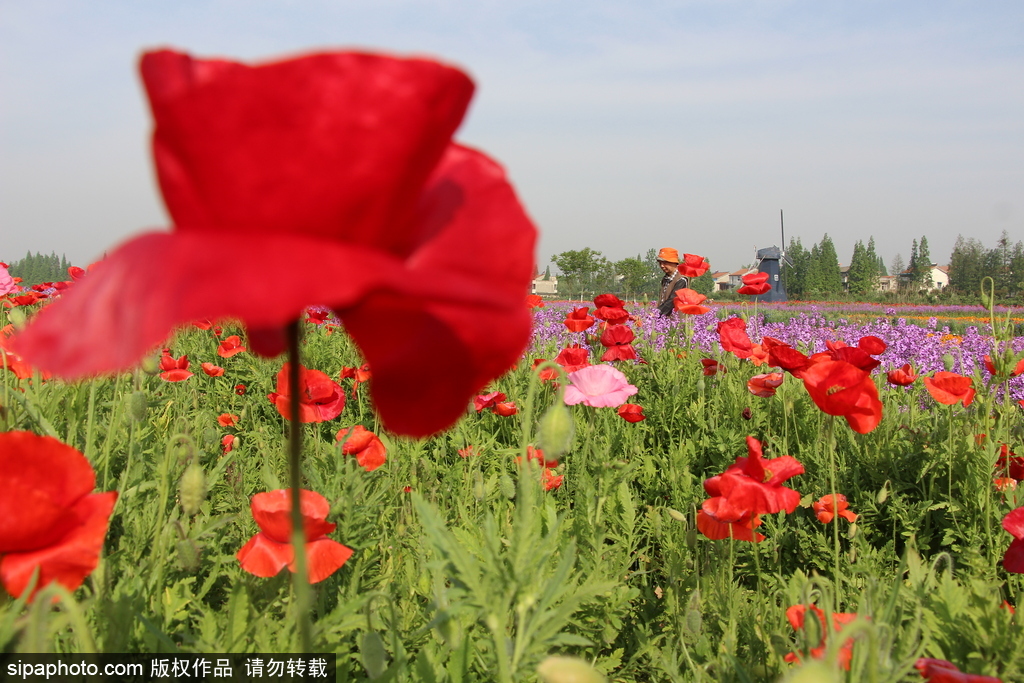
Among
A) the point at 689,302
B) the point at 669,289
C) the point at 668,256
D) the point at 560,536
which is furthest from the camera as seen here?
the point at 669,289

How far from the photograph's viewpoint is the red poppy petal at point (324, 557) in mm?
1218

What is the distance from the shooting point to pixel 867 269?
62.6 meters

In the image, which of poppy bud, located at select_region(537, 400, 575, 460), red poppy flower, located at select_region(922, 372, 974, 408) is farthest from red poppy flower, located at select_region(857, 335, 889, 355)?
poppy bud, located at select_region(537, 400, 575, 460)

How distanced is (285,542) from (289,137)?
1.05 meters

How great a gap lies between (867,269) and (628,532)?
227ft

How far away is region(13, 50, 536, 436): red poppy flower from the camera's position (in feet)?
1.21

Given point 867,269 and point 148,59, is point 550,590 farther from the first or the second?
point 867,269

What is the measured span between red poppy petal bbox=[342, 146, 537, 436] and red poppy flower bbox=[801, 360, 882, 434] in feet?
4.78

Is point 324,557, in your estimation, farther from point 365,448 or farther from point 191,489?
point 365,448

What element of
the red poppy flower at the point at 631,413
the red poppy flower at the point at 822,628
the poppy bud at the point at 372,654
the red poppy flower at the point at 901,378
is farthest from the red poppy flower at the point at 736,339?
the poppy bud at the point at 372,654

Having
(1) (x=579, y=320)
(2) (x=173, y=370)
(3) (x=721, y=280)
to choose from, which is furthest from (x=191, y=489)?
(3) (x=721, y=280)

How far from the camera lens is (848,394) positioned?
1.70m

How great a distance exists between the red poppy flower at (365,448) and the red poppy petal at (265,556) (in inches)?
30.0

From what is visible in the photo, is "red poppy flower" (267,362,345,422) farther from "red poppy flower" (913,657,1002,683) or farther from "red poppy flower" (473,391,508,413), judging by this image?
"red poppy flower" (913,657,1002,683)
